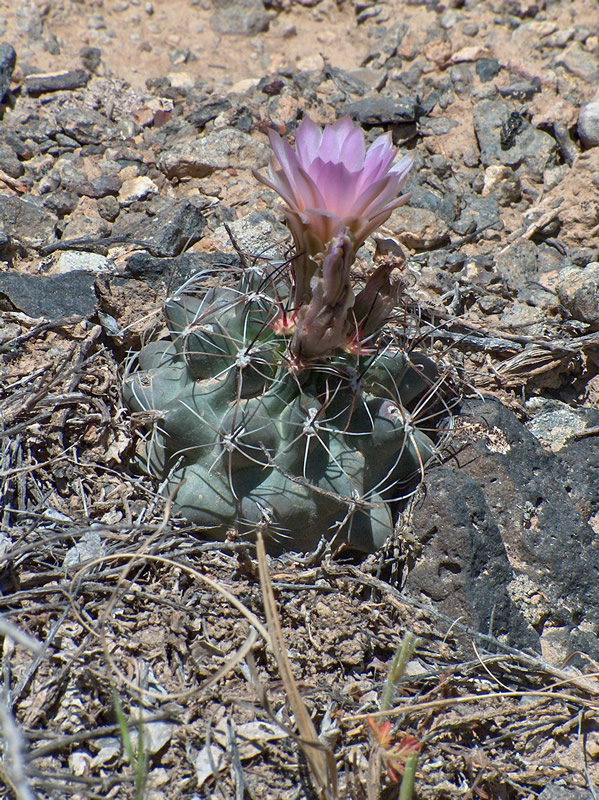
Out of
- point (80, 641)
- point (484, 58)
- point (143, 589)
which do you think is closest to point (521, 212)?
point (484, 58)

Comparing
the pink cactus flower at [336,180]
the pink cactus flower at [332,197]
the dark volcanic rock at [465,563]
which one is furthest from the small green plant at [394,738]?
the pink cactus flower at [336,180]

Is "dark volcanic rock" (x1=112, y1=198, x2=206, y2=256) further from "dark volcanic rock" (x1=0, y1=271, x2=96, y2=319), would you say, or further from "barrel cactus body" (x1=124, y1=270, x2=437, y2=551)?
"barrel cactus body" (x1=124, y1=270, x2=437, y2=551)

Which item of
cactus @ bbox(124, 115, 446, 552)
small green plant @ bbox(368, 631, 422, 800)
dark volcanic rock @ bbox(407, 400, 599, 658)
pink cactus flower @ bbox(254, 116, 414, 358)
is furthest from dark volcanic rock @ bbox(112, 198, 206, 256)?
small green plant @ bbox(368, 631, 422, 800)

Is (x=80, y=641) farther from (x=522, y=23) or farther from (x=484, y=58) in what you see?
(x=522, y=23)

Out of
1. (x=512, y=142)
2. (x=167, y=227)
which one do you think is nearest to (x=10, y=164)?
(x=167, y=227)

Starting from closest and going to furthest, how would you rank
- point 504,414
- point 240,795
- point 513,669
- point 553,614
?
point 240,795
point 513,669
point 553,614
point 504,414

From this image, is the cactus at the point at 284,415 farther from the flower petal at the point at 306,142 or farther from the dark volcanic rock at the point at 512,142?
the dark volcanic rock at the point at 512,142
